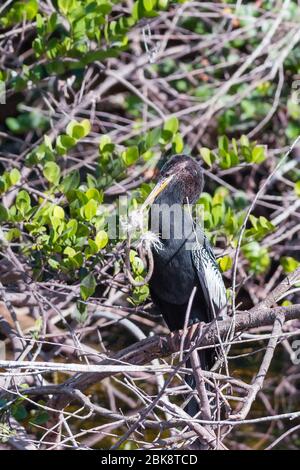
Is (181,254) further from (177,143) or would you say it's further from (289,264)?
(289,264)

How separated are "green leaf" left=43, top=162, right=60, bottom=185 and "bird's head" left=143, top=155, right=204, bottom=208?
1.42ft

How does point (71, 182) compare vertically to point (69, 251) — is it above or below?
above

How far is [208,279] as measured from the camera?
365 centimetres

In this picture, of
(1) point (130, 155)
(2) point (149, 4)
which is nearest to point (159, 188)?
(1) point (130, 155)

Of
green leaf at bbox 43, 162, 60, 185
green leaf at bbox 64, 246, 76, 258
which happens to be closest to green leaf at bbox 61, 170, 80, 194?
green leaf at bbox 43, 162, 60, 185

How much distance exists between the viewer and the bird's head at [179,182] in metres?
3.78

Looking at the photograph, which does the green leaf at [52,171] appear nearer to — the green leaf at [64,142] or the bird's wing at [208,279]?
the green leaf at [64,142]

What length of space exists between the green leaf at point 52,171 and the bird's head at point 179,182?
43cm

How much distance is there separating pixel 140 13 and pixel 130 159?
2.64ft

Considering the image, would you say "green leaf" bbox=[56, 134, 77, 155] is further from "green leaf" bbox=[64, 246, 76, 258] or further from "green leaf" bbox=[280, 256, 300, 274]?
"green leaf" bbox=[280, 256, 300, 274]

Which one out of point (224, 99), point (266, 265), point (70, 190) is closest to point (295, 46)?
point (224, 99)

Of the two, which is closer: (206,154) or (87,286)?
(87,286)

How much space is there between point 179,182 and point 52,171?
55cm

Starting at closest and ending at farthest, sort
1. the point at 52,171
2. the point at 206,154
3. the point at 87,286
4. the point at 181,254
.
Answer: the point at 87,286, the point at 181,254, the point at 52,171, the point at 206,154
